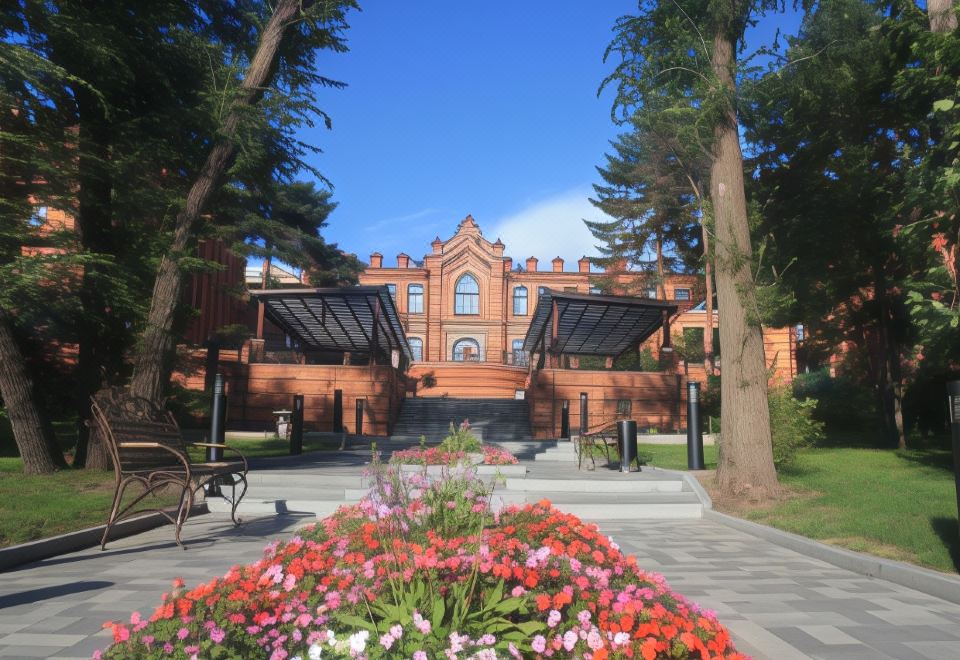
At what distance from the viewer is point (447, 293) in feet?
148

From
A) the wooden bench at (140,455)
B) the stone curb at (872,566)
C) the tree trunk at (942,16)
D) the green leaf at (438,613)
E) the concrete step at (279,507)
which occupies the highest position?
the tree trunk at (942,16)

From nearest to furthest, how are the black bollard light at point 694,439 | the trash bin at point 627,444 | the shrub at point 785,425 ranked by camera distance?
the shrub at point 785,425
the trash bin at point 627,444
the black bollard light at point 694,439

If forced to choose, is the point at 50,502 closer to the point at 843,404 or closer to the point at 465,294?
the point at 843,404

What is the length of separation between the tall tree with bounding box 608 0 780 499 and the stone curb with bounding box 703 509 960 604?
1.80 m

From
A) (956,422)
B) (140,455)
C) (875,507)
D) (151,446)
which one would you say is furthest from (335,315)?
(956,422)

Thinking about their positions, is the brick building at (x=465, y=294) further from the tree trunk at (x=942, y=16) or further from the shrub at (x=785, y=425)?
the tree trunk at (x=942, y=16)

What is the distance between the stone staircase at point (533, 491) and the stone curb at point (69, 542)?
5.32 ft

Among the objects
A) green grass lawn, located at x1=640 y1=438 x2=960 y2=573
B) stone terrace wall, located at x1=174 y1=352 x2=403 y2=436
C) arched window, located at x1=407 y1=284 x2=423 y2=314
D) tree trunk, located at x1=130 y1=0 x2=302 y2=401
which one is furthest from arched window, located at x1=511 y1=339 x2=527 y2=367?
tree trunk, located at x1=130 y1=0 x2=302 y2=401

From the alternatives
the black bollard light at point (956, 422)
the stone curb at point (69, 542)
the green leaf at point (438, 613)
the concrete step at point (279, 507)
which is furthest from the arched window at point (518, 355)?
the green leaf at point (438, 613)

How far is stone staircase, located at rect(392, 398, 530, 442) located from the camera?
20.4 metres

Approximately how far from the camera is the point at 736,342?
8727mm

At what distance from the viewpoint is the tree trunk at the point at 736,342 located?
8422 millimetres

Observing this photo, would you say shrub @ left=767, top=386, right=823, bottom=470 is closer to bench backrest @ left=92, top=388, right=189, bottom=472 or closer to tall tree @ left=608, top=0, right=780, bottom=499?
tall tree @ left=608, top=0, right=780, bottom=499

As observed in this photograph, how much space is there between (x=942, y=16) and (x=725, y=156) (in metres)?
4.29
